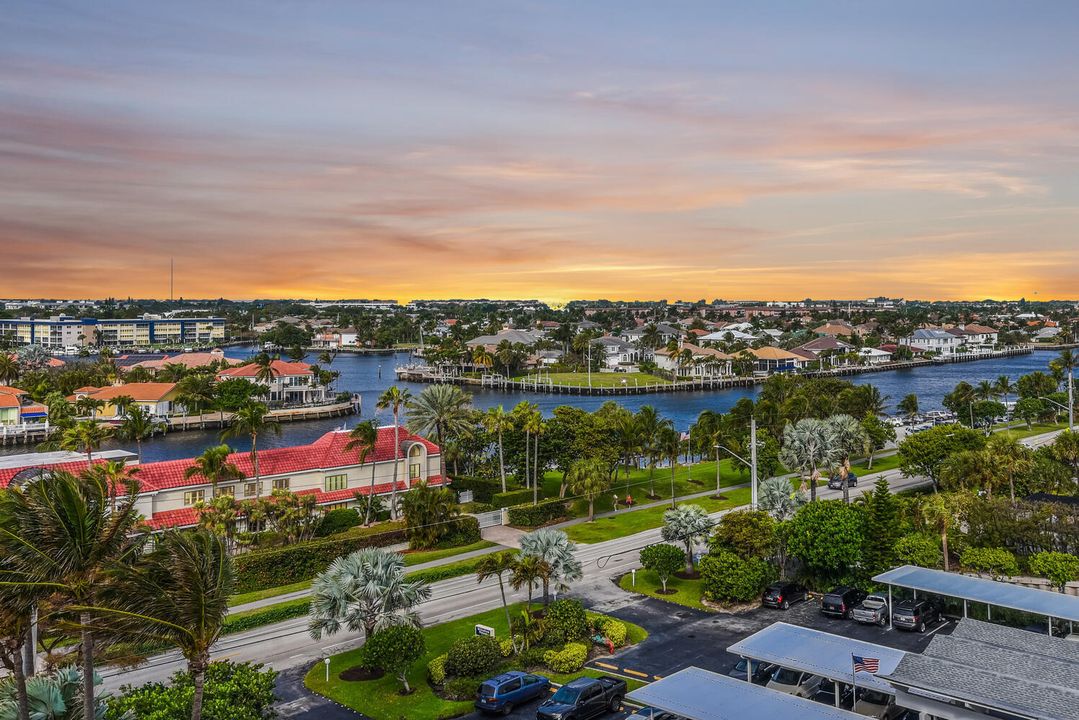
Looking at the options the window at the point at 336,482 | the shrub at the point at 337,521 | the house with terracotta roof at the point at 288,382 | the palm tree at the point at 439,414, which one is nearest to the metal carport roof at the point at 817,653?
the shrub at the point at 337,521

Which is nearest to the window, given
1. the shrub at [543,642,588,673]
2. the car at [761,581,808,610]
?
the shrub at [543,642,588,673]

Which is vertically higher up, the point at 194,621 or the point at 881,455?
the point at 194,621

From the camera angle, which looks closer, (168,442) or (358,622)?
(358,622)

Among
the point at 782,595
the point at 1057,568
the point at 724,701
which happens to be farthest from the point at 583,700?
the point at 1057,568

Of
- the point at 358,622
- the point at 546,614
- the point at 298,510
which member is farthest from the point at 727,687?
the point at 298,510

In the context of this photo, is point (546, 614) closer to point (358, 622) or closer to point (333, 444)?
point (358, 622)

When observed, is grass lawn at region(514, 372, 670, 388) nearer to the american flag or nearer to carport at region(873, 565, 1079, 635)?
carport at region(873, 565, 1079, 635)

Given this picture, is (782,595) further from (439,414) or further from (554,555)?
(439,414)
